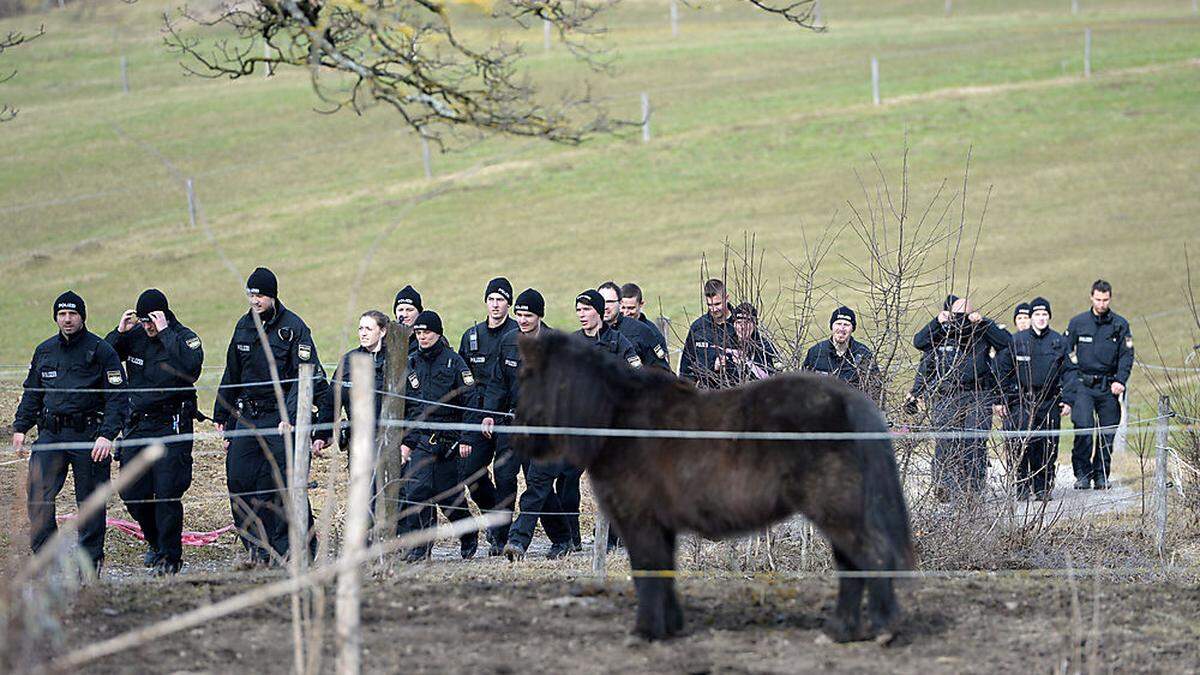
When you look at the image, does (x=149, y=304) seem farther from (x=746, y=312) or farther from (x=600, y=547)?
(x=746, y=312)

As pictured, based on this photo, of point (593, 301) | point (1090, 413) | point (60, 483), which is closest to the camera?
point (60, 483)

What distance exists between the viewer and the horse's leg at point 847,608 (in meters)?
6.95

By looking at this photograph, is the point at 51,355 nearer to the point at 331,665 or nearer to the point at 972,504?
the point at 331,665

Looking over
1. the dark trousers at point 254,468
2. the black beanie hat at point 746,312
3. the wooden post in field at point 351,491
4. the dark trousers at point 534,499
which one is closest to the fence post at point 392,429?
the dark trousers at point 254,468

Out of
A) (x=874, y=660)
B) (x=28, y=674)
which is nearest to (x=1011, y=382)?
(x=874, y=660)

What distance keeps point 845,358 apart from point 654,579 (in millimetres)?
3967

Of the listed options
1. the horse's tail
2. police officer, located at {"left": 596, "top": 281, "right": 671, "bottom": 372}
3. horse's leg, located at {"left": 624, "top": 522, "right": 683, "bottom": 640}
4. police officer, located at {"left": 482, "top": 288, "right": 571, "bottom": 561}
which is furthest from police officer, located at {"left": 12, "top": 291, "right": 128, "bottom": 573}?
the horse's tail

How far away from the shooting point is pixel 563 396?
7.18 meters

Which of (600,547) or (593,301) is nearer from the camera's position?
(600,547)

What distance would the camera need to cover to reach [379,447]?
9.55 meters

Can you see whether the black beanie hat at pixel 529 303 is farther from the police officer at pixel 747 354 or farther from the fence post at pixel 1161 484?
the fence post at pixel 1161 484

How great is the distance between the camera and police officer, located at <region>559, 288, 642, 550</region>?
11.3 metres

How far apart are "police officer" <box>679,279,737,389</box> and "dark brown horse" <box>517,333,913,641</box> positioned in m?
2.68

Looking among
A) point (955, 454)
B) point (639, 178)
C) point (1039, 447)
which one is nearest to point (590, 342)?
point (955, 454)
